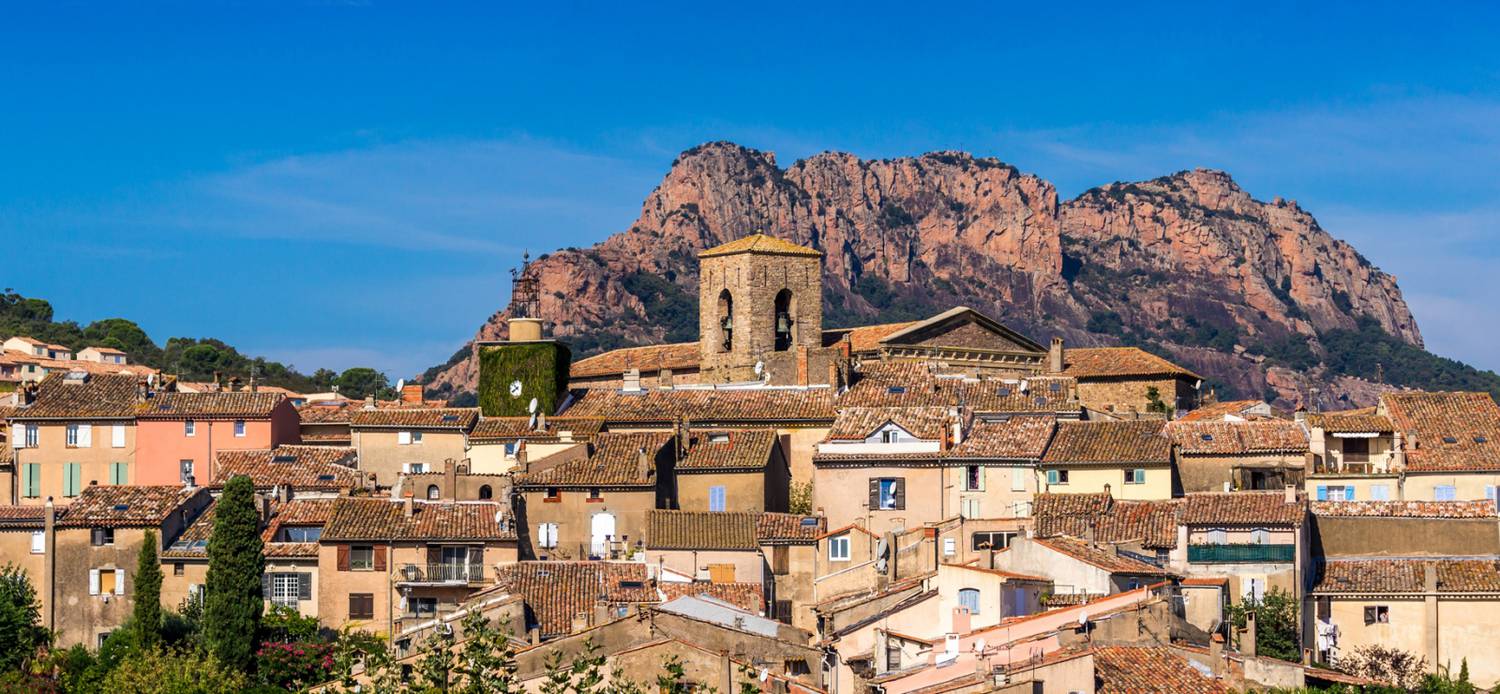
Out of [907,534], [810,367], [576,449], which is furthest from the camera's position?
[810,367]

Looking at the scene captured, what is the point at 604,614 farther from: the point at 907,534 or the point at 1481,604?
the point at 1481,604

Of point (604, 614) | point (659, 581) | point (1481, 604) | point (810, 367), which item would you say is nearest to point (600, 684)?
point (604, 614)

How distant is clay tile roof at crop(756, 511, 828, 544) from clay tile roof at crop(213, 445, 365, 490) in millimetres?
14834

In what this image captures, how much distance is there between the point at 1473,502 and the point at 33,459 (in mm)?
45512

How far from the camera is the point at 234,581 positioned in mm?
60312

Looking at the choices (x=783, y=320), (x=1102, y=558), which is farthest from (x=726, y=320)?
(x=1102, y=558)

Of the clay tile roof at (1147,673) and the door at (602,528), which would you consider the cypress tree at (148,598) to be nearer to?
the door at (602,528)

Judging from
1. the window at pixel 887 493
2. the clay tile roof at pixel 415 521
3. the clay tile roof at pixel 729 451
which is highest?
the clay tile roof at pixel 729 451

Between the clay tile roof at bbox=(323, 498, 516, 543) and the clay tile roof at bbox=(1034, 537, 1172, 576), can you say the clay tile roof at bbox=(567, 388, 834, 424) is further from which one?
the clay tile roof at bbox=(1034, 537, 1172, 576)

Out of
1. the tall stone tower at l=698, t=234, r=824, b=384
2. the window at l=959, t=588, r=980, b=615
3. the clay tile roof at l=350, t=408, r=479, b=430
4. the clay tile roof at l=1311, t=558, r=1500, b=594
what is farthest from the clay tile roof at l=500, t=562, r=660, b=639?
the tall stone tower at l=698, t=234, r=824, b=384

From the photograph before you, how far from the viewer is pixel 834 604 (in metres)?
57.4

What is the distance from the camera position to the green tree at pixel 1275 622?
5584 centimetres

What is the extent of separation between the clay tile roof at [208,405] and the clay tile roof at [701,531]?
2056 cm

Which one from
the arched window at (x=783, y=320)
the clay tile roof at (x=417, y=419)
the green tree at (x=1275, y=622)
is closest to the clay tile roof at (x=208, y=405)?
the clay tile roof at (x=417, y=419)
